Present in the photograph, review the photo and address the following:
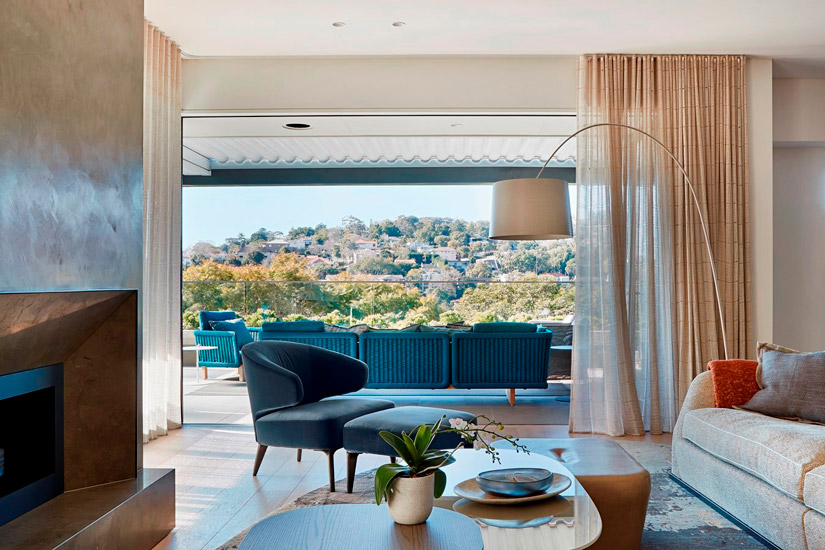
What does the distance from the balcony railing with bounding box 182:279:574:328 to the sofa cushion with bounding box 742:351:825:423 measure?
463 centimetres

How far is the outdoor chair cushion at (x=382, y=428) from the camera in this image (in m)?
3.41

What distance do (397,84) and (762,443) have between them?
3.63 m

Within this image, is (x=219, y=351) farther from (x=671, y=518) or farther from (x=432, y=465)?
(x=432, y=465)

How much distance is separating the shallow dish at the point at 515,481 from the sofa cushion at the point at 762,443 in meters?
0.97

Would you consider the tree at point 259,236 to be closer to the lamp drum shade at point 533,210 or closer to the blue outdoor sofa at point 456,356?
the blue outdoor sofa at point 456,356

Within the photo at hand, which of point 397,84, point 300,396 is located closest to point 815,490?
point 300,396

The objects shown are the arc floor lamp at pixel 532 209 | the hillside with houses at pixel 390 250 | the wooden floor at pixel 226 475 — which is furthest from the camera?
the hillside with houses at pixel 390 250

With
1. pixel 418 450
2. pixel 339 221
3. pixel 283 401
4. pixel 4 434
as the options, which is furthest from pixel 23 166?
pixel 339 221

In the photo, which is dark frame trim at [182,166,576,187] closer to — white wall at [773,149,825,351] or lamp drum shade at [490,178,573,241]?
white wall at [773,149,825,351]

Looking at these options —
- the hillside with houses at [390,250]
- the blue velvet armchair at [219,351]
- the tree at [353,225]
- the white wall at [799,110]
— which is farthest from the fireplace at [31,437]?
the tree at [353,225]

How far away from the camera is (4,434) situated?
2.75 m

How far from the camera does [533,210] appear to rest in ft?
12.6

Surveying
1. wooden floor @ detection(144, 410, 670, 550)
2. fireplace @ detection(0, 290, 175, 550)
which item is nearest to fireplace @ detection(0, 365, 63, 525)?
fireplace @ detection(0, 290, 175, 550)

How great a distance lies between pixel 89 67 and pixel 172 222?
100 inches
